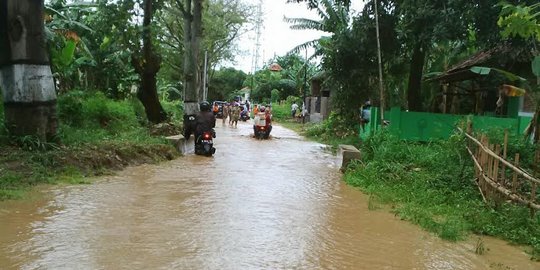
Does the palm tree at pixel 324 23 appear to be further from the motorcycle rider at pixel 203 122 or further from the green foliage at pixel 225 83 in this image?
the green foliage at pixel 225 83

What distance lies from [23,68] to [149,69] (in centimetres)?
689

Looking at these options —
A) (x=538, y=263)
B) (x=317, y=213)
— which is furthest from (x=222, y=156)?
(x=538, y=263)

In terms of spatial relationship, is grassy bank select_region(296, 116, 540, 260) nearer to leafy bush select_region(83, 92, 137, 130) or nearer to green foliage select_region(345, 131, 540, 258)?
green foliage select_region(345, 131, 540, 258)

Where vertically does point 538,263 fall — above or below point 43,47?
below

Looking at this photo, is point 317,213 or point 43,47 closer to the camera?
point 317,213

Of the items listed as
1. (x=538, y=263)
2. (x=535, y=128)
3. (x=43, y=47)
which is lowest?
(x=538, y=263)

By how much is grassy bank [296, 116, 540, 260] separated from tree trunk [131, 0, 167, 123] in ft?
24.6

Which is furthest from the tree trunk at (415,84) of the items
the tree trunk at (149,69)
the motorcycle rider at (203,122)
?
the tree trunk at (149,69)

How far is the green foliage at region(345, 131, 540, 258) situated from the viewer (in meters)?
6.46

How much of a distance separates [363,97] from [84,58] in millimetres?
9952

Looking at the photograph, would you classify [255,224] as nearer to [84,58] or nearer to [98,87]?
[84,58]

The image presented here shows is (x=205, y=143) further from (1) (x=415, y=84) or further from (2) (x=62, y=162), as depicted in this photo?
(1) (x=415, y=84)

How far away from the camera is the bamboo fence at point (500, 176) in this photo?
6.61 meters

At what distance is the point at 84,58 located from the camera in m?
17.3
